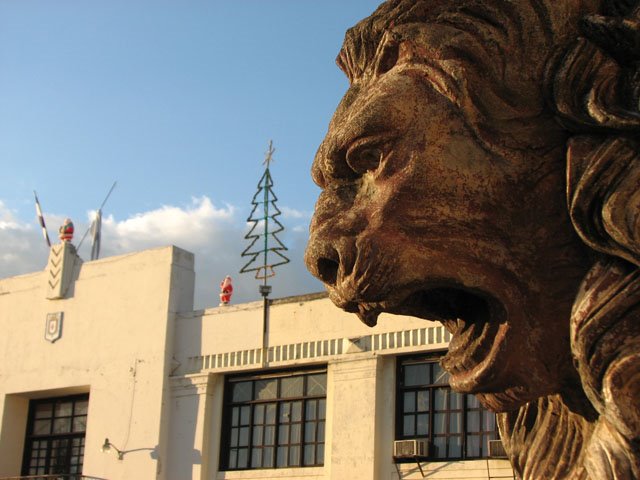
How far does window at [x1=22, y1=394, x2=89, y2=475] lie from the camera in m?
20.1

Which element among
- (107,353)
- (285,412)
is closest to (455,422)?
(285,412)

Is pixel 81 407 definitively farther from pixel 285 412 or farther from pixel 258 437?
pixel 285 412

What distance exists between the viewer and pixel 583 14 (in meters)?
2.51

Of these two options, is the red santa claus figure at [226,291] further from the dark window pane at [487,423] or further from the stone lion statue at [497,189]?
the stone lion statue at [497,189]

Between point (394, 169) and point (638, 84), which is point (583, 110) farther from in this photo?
point (394, 169)

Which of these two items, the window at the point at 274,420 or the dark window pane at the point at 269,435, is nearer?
the window at the point at 274,420

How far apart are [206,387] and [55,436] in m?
4.01

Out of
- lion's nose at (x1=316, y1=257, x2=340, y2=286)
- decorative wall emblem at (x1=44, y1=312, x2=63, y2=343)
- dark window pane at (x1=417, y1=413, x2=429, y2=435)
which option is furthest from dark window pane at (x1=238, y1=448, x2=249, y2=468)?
lion's nose at (x1=316, y1=257, x2=340, y2=286)

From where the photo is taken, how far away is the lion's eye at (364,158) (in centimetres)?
254

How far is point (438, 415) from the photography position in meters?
15.6

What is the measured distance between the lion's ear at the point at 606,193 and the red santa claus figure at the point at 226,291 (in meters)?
16.9

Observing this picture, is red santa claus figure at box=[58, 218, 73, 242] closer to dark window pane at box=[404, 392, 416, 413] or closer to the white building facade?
the white building facade

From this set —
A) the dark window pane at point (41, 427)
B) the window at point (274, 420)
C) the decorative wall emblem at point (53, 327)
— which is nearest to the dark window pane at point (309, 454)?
the window at point (274, 420)

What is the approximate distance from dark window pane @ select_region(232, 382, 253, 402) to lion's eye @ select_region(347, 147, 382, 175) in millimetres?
15716
